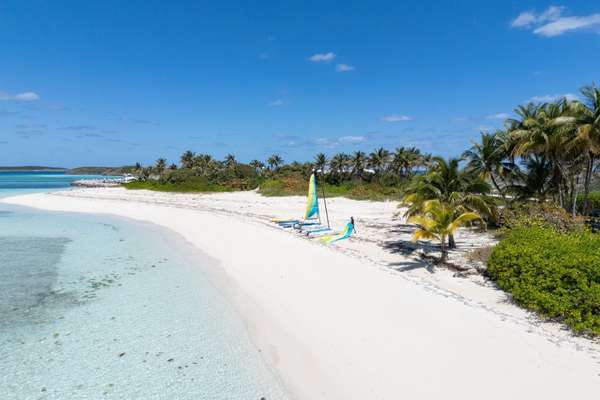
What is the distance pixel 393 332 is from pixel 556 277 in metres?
3.50

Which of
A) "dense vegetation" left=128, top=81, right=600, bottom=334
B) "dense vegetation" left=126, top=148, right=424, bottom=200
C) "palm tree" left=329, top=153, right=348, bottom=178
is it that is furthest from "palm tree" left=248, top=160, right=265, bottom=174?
"dense vegetation" left=128, top=81, right=600, bottom=334

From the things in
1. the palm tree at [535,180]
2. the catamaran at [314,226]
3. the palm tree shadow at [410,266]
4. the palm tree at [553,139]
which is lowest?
the palm tree shadow at [410,266]

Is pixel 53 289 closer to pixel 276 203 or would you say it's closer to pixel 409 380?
pixel 409 380

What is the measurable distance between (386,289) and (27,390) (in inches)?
305

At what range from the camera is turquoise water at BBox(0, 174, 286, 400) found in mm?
5762

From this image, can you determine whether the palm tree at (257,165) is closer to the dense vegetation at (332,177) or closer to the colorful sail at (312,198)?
the dense vegetation at (332,177)

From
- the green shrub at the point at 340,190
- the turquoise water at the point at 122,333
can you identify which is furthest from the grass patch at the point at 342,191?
the turquoise water at the point at 122,333

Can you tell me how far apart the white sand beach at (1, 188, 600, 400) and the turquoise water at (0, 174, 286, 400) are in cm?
66

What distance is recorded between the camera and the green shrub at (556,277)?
21.3 ft

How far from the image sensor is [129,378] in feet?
19.6

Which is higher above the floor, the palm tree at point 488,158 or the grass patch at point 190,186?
the palm tree at point 488,158

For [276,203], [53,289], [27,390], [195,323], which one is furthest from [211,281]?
[276,203]

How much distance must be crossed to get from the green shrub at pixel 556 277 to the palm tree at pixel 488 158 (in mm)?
11476

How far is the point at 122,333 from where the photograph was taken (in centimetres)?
770
